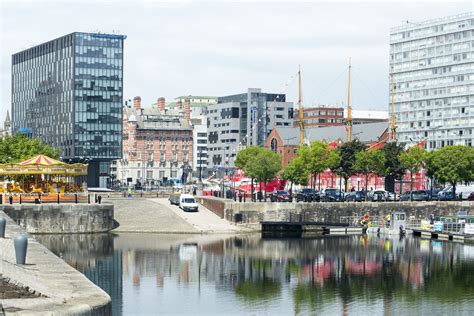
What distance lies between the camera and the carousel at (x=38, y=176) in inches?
4459

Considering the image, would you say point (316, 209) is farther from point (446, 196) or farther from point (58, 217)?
point (58, 217)

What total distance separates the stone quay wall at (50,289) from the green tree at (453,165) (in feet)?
310

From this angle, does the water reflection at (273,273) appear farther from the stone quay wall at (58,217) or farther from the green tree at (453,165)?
the green tree at (453,165)

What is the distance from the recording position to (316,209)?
4914 inches

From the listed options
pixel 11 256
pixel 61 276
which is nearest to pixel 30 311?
pixel 61 276

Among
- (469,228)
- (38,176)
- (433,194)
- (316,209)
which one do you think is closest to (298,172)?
(433,194)

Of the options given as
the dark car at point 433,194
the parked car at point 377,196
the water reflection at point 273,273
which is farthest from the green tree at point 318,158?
the water reflection at point 273,273

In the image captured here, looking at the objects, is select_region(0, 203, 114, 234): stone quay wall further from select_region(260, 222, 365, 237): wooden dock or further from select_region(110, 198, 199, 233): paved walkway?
select_region(260, 222, 365, 237): wooden dock

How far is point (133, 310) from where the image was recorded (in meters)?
59.6

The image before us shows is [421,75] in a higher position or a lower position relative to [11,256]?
higher

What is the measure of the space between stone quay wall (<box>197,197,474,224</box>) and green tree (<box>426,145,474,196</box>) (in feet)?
32.1

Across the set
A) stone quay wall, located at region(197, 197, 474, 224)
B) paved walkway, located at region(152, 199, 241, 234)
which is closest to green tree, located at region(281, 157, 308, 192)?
stone quay wall, located at region(197, 197, 474, 224)

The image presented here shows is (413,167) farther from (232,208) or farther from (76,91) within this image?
(76,91)

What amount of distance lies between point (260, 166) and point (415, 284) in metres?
80.9
